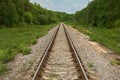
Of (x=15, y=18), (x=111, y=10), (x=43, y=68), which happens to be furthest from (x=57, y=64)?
(x=111, y=10)

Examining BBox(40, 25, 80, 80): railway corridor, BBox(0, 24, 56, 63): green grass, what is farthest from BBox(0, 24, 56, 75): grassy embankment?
BBox(40, 25, 80, 80): railway corridor

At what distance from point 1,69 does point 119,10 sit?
3021 inches

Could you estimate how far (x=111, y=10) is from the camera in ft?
302

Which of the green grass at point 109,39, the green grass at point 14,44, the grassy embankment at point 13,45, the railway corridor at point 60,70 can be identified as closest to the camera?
the railway corridor at point 60,70

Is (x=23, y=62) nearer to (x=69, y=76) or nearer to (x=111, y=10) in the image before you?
(x=69, y=76)

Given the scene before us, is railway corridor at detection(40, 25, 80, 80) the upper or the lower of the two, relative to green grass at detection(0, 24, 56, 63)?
upper

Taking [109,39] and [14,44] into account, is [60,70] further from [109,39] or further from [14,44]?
[109,39]

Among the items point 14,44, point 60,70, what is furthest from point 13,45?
point 60,70

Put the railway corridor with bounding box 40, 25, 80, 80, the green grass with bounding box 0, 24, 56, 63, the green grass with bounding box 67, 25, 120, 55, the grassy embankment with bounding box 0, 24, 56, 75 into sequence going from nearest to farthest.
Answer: the railway corridor with bounding box 40, 25, 80, 80, the grassy embankment with bounding box 0, 24, 56, 75, the green grass with bounding box 0, 24, 56, 63, the green grass with bounding box 67, 25, 120, 55

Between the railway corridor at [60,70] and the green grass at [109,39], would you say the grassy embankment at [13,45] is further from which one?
the green grass at [109,39]

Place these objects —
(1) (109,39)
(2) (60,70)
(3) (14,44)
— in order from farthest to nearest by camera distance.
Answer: (1) (109,39) < (3) (14,44) < (2) (60,70)

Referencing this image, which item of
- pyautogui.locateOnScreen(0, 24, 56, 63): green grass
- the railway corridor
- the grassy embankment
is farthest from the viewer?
pyautogui.locateOnScreen(0, 24, 56, 63): green grass

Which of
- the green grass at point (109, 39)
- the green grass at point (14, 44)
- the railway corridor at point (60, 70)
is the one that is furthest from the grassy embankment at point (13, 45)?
the green grass at point (109, 39)

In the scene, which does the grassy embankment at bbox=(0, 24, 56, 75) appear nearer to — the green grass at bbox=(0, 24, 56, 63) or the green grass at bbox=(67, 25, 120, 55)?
the green grass at bbox=(0, 24, 56, 63)
